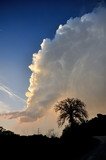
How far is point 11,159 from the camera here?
29531 millimetres

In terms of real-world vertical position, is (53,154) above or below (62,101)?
below

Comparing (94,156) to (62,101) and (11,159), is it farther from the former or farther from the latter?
(62,101)

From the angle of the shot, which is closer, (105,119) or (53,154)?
(53,154)

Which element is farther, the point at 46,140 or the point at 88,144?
the point at 88,144

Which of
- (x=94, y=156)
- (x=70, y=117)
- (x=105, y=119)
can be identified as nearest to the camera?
(x=94, y=156)

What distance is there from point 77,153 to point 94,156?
3.06m

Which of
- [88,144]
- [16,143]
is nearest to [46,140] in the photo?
[16,143]

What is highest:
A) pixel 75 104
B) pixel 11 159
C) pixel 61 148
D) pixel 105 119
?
pixel 75 104

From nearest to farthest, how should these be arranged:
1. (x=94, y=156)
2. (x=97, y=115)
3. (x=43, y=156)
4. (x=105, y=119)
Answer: (x=43, y=156), (x=94, y=156), (x=105, y=119), (x=97, y=115)

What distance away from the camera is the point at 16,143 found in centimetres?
3139

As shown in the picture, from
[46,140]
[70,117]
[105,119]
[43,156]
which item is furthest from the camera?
[70,117]

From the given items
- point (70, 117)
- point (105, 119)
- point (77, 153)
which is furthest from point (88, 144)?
point (70, 117)

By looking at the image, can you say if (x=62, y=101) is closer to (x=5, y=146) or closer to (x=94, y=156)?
(x=94, y=156)

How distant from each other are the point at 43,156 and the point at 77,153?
9.50 metres
